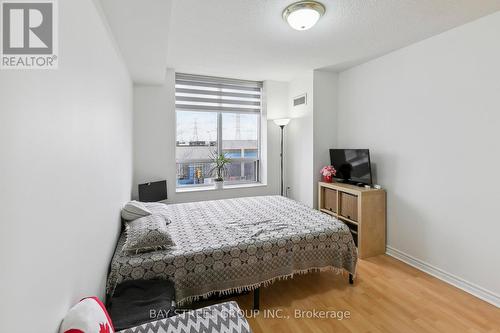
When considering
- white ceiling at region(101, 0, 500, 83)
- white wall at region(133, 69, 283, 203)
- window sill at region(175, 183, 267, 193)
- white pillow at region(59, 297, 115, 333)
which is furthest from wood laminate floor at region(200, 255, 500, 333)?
white ceiling at region(101, 0, 500, 83)

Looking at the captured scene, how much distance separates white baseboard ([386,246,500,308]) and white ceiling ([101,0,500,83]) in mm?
2624

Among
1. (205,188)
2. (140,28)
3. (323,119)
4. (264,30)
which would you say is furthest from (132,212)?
(323,119)

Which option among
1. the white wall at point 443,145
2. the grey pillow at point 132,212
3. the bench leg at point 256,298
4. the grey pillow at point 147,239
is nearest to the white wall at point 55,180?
the grey pillow at point 147,239

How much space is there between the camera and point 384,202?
3371 mm

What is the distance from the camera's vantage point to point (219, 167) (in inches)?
179

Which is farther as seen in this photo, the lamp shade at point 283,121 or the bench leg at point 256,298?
the lamp shade at point 283,121

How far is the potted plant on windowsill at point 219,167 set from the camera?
176 inches

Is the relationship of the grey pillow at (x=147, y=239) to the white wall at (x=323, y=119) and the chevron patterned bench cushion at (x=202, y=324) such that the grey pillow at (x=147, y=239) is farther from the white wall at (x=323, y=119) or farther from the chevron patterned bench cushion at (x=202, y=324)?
the white wall at (x=323, y=119)

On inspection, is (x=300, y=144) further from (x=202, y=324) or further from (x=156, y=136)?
(x=202, y=324)

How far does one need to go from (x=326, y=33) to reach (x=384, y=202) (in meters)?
2.30

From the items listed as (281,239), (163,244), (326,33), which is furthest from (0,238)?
(326,33)

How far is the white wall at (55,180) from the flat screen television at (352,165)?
3.12m

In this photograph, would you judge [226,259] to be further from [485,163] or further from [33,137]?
[485,163]

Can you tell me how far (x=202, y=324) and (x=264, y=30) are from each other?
105 inches
